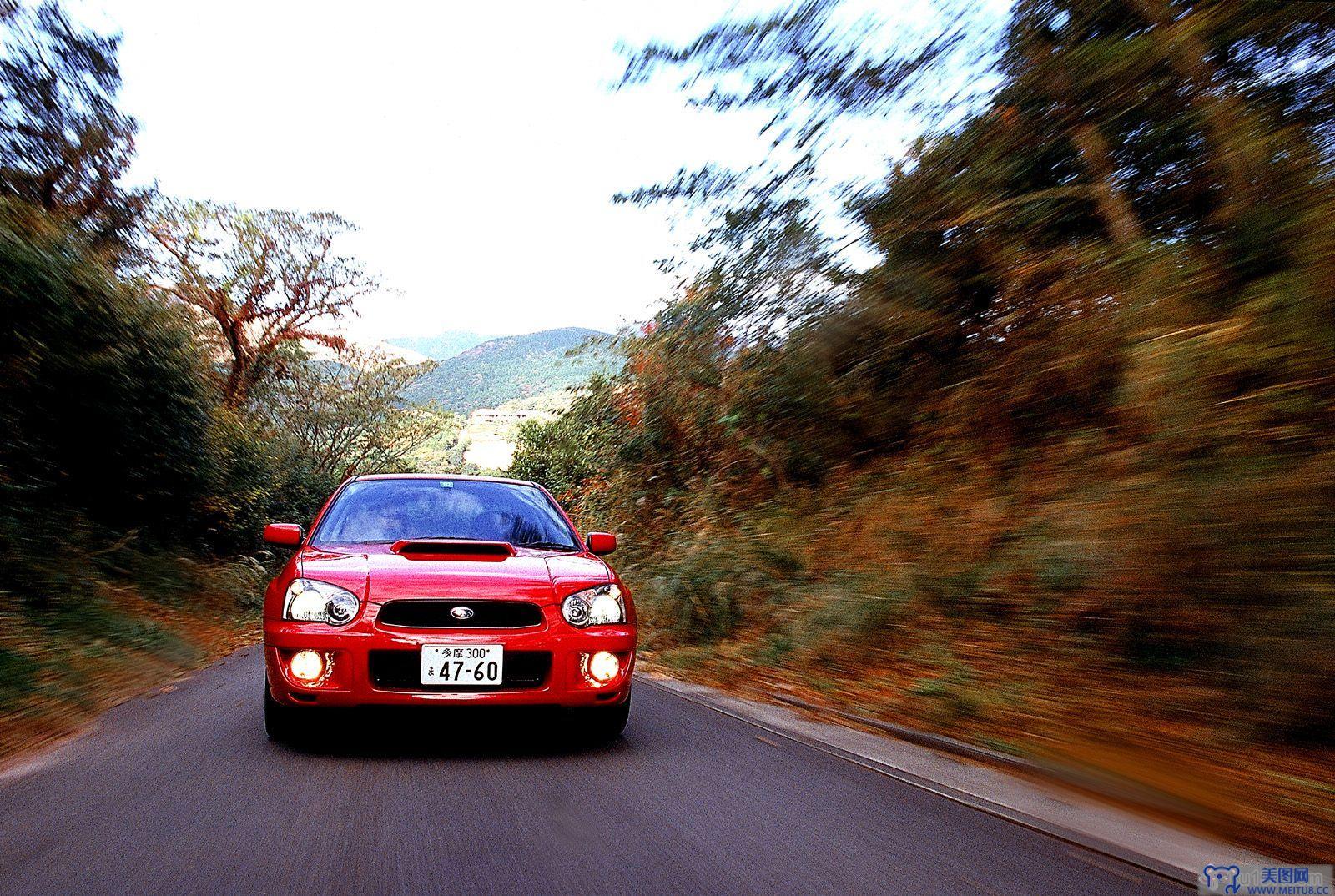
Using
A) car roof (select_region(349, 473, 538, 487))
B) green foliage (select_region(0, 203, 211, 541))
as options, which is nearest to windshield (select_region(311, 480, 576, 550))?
car roof (select_region(349, 473, 538, 487))

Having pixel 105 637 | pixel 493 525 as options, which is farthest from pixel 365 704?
pixel 105 637

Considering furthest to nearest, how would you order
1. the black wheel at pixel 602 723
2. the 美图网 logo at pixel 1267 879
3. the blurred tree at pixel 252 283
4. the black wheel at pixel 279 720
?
the blurred tree at pixel 252 283 < the black wheel at pixel 602 723 < the black wheel at pixel 279 720 < the 美图网 logo at pixel 1267 879

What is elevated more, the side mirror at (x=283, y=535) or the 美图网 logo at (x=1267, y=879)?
the side mirror at (x=283, y=535)

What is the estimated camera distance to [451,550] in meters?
5.15

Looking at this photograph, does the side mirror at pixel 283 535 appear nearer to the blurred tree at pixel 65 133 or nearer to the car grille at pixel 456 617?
the car grille at pixel 456 617

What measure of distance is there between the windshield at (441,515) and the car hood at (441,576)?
0.43 meters

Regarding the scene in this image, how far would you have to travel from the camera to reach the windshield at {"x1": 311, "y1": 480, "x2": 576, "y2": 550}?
564 centimetres

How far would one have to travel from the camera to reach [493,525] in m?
5.89

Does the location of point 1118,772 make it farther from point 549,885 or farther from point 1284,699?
point 549,885

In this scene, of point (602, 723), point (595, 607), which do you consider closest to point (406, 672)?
point (595, 607)

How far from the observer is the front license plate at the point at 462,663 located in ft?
14.8

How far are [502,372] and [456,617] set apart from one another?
107 meters

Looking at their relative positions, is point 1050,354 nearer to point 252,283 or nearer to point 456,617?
point 456,617

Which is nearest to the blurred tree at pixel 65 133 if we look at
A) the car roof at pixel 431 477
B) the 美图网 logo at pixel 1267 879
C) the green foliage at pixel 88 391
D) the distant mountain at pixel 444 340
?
the green foliage at pixel 88 391
